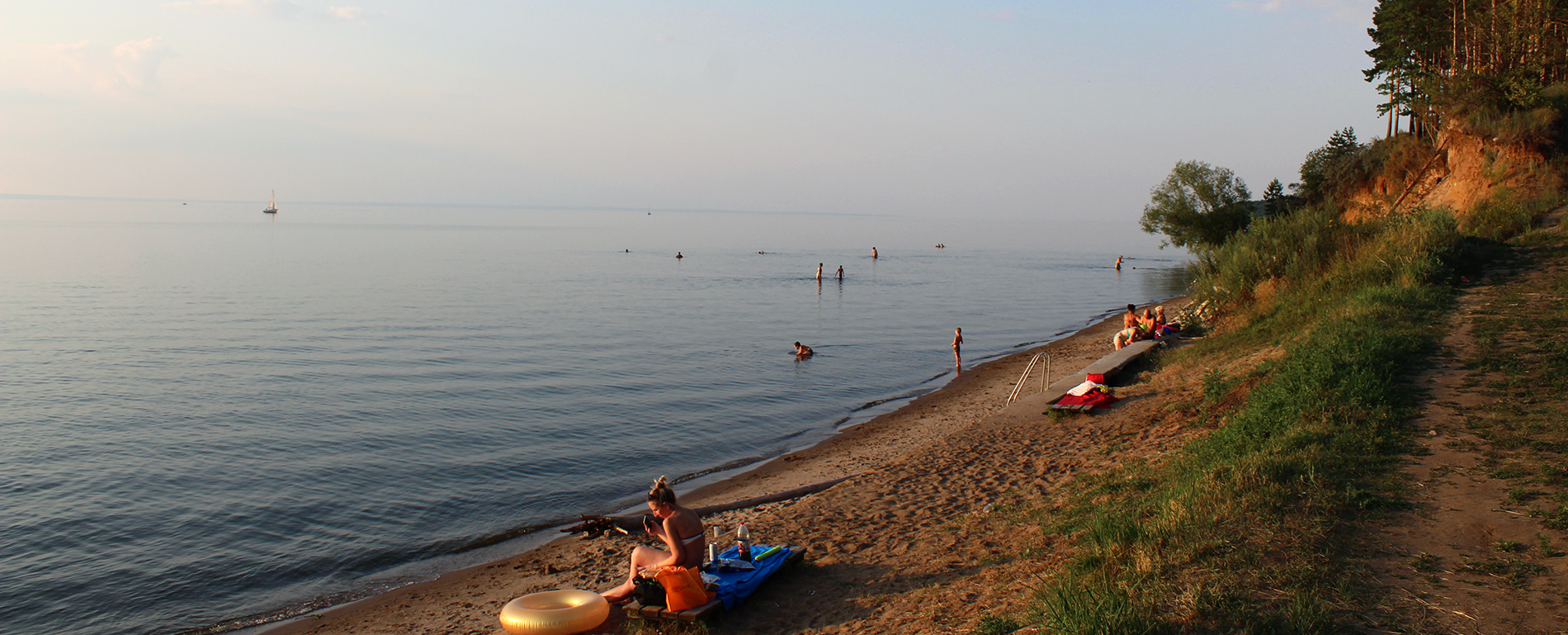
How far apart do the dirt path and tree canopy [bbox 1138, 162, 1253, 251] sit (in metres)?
57.9

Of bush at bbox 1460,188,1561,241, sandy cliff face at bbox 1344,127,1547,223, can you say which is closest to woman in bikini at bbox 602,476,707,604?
bush at bbox 1460,188,1561,241

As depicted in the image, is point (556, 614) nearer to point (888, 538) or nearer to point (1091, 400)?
point (888, 538)

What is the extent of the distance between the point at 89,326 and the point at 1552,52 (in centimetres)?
5319

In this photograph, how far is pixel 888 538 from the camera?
9.79 m

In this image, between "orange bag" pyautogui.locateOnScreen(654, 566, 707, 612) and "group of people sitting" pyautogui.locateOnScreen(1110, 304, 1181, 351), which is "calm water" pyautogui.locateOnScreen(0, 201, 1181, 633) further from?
"group of people sitting" pyautogui.locateOnScreen(1110, 304, 1181, 351)

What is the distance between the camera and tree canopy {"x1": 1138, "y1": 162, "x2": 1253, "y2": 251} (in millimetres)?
61219

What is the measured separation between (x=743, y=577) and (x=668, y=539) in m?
0.89

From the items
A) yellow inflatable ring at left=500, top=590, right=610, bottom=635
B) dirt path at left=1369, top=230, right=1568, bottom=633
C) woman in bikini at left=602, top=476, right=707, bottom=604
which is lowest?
yellow inflatable ring at left=500, top=590, right=610, bottom=635

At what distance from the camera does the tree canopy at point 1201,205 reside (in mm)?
61219

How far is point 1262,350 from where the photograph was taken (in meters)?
14.8

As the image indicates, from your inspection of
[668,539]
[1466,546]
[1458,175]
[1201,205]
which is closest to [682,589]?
[668,539]

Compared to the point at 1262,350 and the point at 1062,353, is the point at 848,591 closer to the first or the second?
the point at 1262,350

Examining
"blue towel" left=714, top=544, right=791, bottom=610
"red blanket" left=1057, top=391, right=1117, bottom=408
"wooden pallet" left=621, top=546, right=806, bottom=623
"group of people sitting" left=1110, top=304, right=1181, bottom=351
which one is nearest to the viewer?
"wooden pallet" left=621, top=546, right=806, bottom=623

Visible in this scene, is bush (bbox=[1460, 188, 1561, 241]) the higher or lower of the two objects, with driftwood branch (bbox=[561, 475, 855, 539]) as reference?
higher
